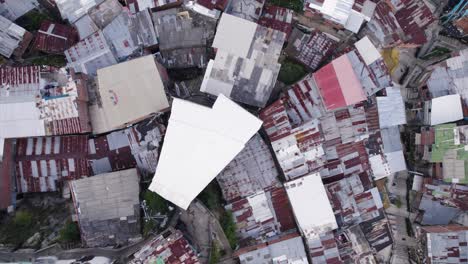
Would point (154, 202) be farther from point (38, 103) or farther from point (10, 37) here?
point (10, 37)

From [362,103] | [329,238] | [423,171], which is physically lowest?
[329,238]

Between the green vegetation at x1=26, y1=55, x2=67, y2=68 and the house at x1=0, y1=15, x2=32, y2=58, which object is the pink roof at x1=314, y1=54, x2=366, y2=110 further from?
the house at x1=0, y1=15, x2=32, y2=58

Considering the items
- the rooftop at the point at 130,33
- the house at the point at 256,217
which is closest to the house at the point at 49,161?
the rooftop at the point at 130,33

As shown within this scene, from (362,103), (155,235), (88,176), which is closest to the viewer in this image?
(155,235)

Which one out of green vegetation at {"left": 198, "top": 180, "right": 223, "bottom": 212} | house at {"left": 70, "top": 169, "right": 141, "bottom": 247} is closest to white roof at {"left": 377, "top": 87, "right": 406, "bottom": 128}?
green vegetation at {"left": 198, "top": 180, "right": 223, "bottom": 212}

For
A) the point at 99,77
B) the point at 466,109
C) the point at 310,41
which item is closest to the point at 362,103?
the point at 310,41

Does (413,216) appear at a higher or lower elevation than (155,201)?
lower

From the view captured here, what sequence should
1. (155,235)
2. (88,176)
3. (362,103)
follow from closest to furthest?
(155,235) < (88,176) < (362,103)

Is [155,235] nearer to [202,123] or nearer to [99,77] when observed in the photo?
[202,123]

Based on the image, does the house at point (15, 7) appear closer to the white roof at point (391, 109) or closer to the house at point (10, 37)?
the house at point (10, 37)
